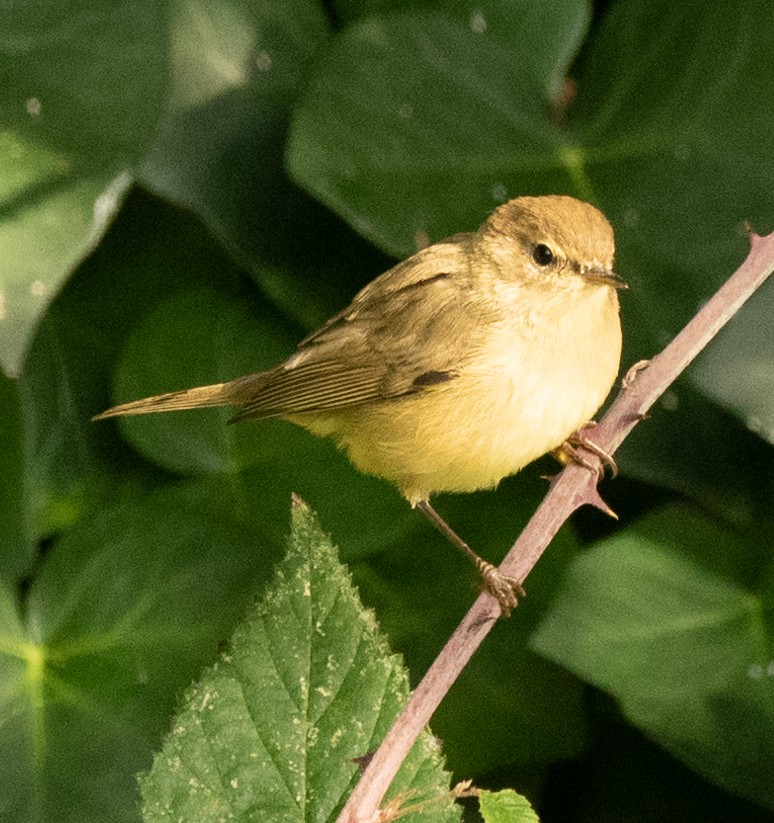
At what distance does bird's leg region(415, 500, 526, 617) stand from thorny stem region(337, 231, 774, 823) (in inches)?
7.9

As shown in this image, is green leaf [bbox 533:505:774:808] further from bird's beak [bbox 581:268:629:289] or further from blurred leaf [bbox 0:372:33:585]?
blurred leaf [bbox 0:372:33:585]

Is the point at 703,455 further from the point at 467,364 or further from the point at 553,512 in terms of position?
the point at 553,512

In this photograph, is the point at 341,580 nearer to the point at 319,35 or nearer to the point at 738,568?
the point at 738,568

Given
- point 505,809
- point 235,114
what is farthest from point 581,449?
point 235,114

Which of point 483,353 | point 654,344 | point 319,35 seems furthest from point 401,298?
point 319,35

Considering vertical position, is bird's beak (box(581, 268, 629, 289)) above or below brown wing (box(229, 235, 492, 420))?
above

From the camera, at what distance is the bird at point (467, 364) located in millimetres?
1749

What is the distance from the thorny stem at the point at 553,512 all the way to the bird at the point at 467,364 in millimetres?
246

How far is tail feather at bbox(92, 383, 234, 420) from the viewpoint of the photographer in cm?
197

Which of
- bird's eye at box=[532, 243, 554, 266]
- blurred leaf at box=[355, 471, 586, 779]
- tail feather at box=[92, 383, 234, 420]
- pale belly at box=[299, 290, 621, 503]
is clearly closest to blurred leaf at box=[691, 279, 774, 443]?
pale belly at box=[299, 290, 621, 503]

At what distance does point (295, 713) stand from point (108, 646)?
65cm

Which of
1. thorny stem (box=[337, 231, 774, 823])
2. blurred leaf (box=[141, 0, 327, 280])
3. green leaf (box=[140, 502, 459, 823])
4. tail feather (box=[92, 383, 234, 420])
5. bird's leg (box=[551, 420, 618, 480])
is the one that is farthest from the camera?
blurred leaf (box=[141, 0, 327, 280])

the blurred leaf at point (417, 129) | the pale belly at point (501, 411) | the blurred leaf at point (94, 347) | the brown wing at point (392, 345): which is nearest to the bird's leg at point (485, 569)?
the pale belly at point (501, 411)

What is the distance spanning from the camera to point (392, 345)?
1.95m
